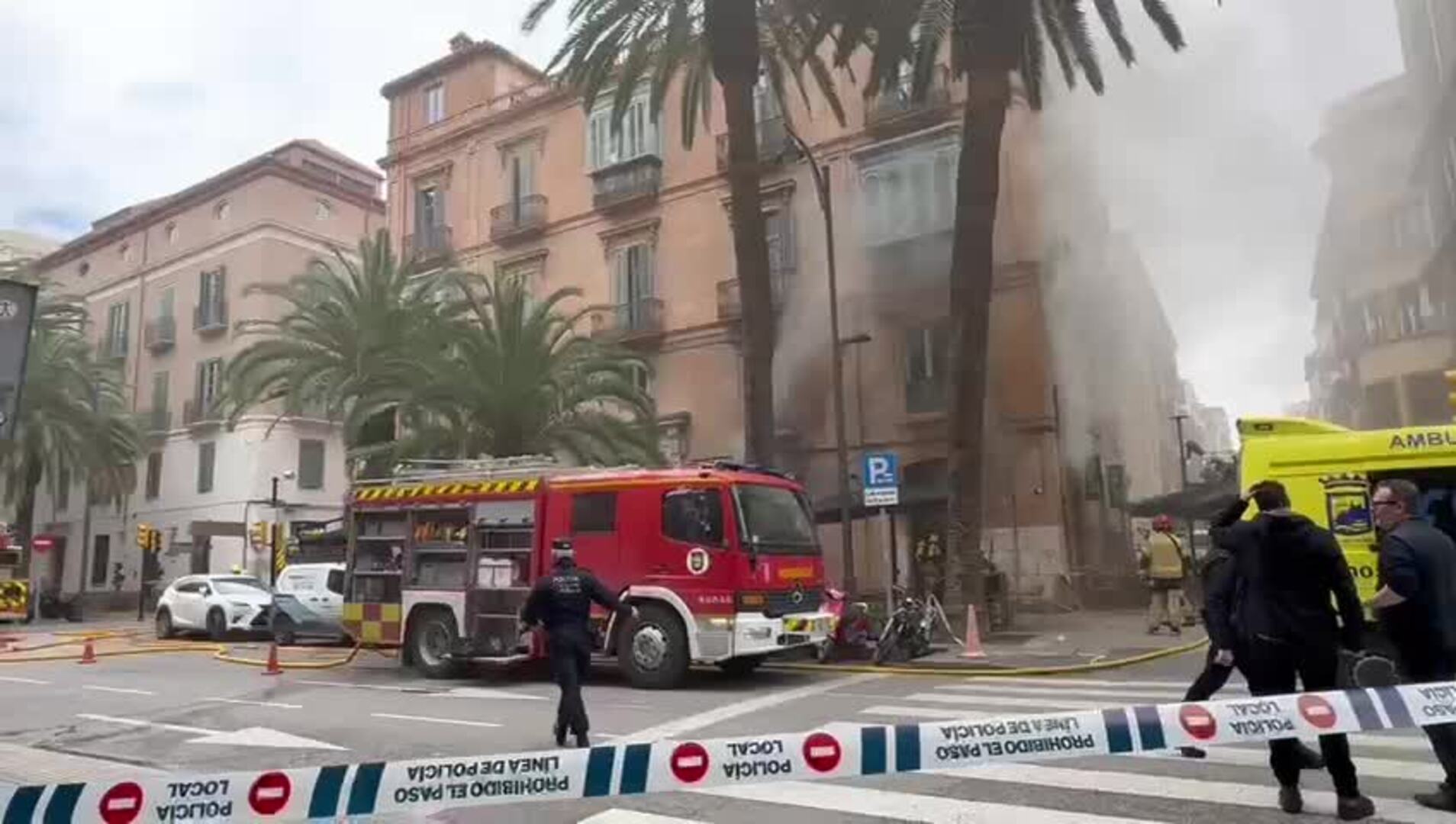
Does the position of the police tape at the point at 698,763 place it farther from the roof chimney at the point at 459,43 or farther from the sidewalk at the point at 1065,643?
the roof chimney at the point at 459,43

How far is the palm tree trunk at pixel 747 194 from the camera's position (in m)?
17.5

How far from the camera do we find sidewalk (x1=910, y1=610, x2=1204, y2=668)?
1308 centimetres

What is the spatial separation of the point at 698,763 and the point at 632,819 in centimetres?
178

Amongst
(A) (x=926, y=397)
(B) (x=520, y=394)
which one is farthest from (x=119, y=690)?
(A) (x=926, y=397)

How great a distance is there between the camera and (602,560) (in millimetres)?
12125

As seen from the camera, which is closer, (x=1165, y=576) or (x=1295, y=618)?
(x=1295, y=618)

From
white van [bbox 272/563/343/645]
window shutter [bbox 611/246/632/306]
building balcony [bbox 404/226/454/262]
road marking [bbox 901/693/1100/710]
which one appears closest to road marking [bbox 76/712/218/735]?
road marking [bbox 901/693/1100/710]

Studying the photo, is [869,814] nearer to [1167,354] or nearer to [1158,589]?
[1158,589]

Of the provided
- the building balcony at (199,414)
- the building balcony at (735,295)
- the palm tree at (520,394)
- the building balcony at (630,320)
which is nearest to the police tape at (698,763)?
the palm tree at (520,394)

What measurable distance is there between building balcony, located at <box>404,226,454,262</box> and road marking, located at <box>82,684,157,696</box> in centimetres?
2024

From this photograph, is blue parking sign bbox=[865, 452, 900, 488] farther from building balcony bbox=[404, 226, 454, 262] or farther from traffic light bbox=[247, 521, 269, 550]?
traffic light bbox=[247, 521, 269, 550]

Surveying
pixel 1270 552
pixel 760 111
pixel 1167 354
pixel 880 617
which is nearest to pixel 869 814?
pixel 1270 552

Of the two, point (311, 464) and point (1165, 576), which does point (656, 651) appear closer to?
point (1165, 576)

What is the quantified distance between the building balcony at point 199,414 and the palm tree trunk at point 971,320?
29.0 metres
